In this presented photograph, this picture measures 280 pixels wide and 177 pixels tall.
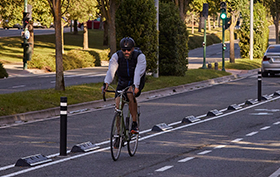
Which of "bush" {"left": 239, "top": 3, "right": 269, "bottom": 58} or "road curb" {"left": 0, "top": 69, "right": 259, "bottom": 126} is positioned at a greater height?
"bush" {"left": 239, "top": 3, "right": 269, "bottom": 58}

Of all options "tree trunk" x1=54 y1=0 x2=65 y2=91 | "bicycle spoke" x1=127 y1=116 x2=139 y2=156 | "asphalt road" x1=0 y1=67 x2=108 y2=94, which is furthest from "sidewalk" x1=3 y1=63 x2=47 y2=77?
"bicycle spoke" x1=127 y1=116 x2=139 y2=156

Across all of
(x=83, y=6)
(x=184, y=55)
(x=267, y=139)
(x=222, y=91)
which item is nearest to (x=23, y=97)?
(x=267, y=139)

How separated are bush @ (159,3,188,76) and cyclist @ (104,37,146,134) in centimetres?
1695

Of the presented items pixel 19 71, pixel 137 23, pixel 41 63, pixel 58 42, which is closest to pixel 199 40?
pixel 41 63

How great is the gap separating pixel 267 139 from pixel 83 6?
135ft

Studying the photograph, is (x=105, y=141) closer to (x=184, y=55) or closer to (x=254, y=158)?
(x=254, y=158)

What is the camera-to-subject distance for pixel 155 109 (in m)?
16.5

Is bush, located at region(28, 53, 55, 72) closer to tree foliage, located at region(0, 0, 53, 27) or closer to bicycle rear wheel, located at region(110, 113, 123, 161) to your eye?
tree foliage, located at region(0, 0, 53, 27)

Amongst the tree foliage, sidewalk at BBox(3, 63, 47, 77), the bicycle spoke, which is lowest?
the bicycle spoke

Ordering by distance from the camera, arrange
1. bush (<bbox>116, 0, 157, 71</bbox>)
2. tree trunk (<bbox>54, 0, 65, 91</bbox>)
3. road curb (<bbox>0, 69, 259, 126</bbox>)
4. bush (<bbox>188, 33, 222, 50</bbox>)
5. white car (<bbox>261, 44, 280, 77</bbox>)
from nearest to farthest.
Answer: road curb (<bbox>0, 69, 259, 126</bbox>) → tree trunk (<bbox>54, 0, 65, 91</bbox>) → bush (<bbox>116, 0, 157, 71</bbox>) → white car (<bbox>261, 44, 280, 77</bbox>) → bush (<bbox>188, 33, 222, 50</bbox>)

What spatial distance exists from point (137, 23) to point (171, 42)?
3750 millimetres

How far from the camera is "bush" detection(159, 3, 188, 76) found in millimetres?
25875

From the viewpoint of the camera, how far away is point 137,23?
2267 cm

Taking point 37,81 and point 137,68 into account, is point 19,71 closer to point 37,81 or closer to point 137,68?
point 37,81
